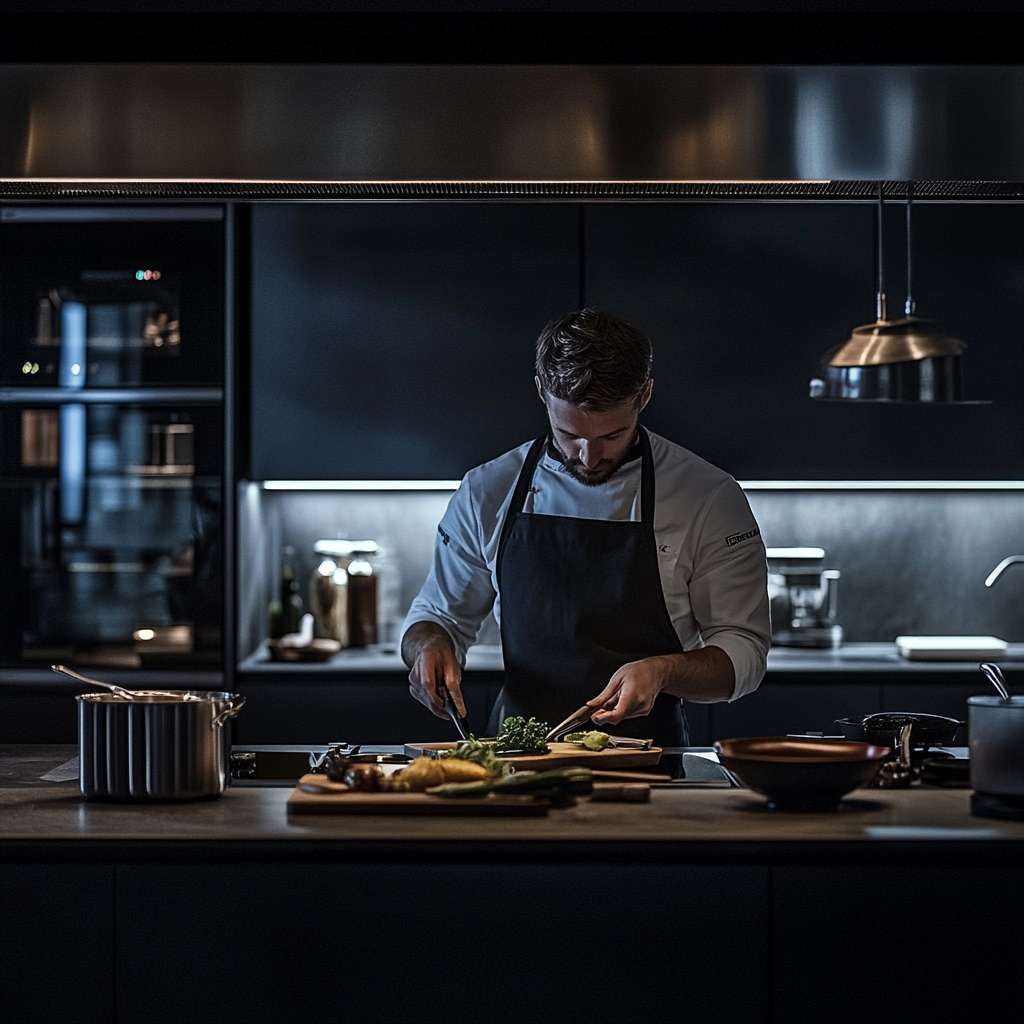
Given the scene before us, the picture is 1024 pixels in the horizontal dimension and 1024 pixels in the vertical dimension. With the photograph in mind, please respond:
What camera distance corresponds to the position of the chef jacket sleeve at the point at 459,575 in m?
2.98

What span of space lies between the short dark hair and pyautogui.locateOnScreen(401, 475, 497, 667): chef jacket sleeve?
0.43m

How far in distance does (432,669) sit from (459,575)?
382mm

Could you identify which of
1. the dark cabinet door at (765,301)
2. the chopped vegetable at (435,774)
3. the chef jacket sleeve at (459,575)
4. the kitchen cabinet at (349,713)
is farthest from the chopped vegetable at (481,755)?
the dark cabinet door at (765,301)

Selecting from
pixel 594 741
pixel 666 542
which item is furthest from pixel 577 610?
pixel 594 741

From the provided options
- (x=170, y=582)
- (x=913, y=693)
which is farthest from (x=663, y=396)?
(x=170, y=582)

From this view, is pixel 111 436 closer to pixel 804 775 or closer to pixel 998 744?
pixel 804 775

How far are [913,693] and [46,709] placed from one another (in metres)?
2.40

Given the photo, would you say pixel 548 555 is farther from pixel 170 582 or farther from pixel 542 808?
pixel 170 582

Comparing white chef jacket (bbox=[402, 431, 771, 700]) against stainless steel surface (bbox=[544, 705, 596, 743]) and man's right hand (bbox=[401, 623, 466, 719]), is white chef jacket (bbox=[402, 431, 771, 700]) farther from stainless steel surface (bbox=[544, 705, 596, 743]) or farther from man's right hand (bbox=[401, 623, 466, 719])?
stainless steel surface (bbox=[544, 705, 596, 743])

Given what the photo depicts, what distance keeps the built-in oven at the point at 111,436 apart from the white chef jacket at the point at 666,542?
1.20 m

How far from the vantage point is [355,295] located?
406 centimetres

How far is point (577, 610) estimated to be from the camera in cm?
285

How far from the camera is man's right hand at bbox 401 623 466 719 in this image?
2.61 metres
